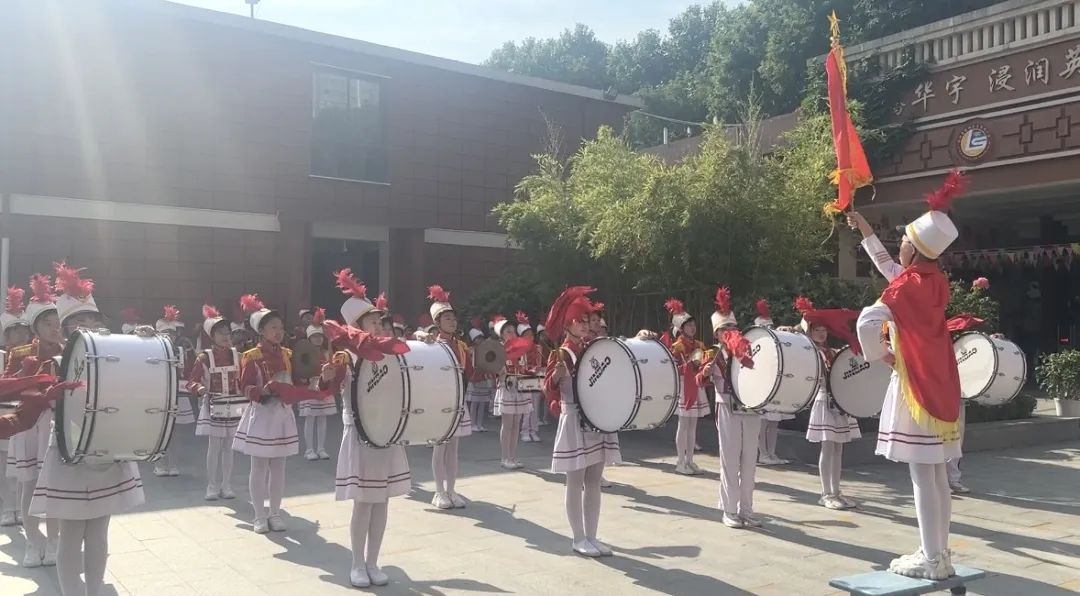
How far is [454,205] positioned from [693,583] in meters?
15.9

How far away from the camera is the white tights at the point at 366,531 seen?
5.56 m

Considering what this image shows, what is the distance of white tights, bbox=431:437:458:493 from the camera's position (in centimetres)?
808

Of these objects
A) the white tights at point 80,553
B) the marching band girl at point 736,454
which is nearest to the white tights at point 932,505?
the marching band girl at point 736,454

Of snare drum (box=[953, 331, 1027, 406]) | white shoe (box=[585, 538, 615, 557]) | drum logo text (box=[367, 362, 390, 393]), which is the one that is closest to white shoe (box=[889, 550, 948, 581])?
white shoe (box=[585, 538, 615, 557])

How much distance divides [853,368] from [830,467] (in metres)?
0.97

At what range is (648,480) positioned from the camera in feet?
31.1

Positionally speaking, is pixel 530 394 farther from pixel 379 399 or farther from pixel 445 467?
pixel 379 399

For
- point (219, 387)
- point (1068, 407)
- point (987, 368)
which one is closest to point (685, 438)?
point (987, 368)

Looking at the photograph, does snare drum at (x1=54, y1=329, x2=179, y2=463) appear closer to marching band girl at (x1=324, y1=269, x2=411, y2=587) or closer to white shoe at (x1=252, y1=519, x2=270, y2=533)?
marching band girl at (x1=324, y1=269, x2=411, y2=587)

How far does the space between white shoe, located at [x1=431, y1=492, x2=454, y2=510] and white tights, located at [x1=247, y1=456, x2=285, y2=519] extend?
1.51m

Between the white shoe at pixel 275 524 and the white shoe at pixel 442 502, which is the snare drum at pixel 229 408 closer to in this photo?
the white shoe at pixel 275 524

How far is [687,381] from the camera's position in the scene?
30.0ft

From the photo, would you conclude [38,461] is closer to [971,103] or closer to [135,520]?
[135,520]

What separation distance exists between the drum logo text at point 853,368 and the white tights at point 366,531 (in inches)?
181
